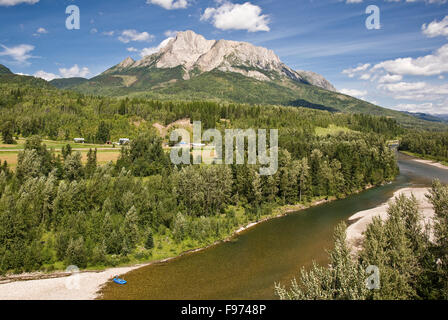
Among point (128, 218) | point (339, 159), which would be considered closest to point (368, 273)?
point (128, 218)

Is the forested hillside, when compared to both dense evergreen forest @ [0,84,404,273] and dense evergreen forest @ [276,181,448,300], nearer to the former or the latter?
dense evergreen forest @ [0,84,404,273]

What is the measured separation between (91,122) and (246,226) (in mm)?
119098

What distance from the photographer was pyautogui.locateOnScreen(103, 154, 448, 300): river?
37.1 m

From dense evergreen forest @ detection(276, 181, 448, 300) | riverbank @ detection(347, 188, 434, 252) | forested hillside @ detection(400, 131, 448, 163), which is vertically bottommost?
riverbank @ detection(347, 188, 434, 252)

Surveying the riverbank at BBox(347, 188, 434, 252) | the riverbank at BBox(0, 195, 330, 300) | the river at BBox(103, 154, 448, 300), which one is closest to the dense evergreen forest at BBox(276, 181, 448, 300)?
the river at BBox(103, 154, 448, 300)

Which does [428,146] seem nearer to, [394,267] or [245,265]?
[245,265]

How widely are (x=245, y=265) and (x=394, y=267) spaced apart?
22681 mm

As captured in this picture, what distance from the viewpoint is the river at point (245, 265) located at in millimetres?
37125

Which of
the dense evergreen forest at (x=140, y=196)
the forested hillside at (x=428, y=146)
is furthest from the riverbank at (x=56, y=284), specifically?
the forested hillside at (x=428, y=146)

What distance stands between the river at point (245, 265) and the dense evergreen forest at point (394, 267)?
1130cm

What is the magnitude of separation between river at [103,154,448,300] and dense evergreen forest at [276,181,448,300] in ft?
37.1

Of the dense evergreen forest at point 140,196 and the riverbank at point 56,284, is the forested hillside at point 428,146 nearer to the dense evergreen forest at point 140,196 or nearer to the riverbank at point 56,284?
the dense evergreen forest at point 140,196

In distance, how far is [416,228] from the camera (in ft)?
114
